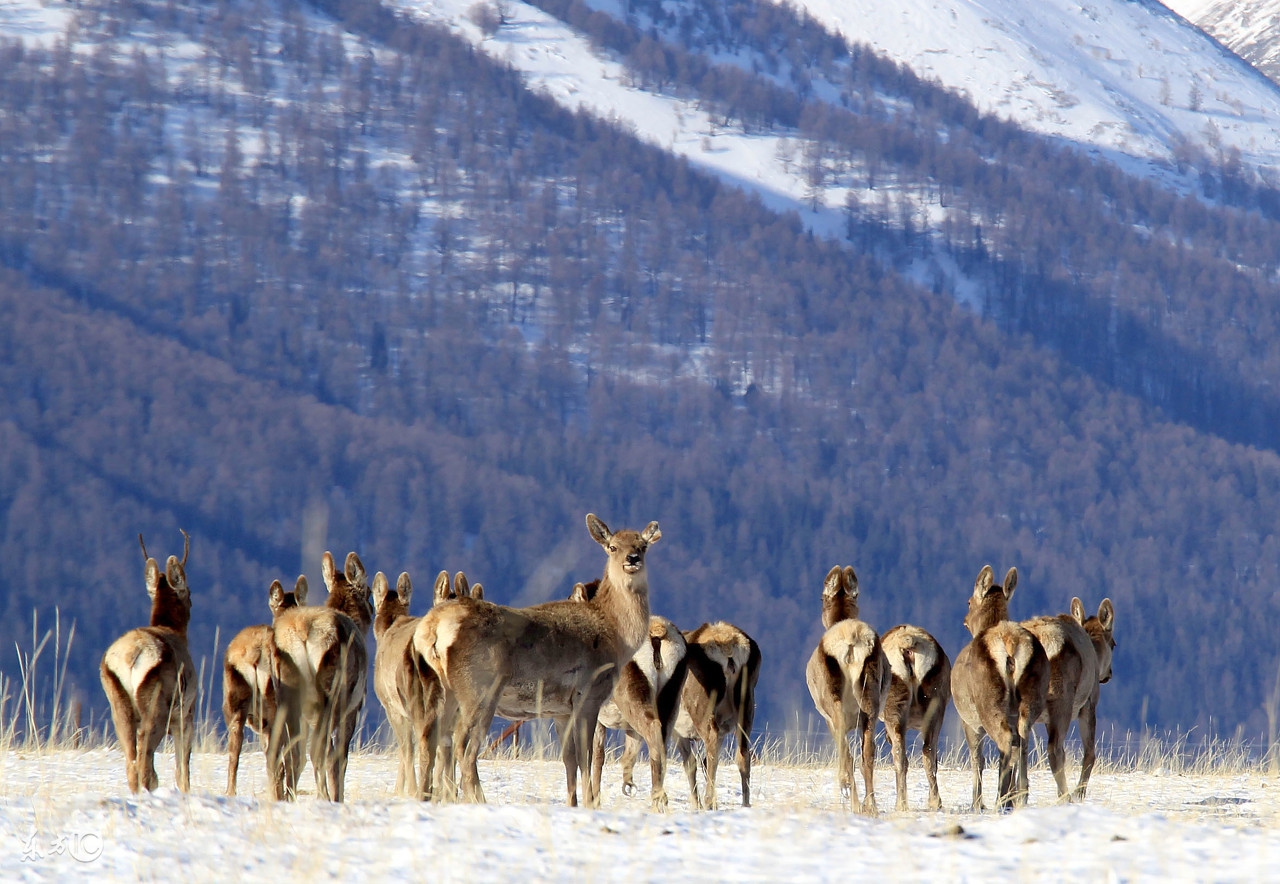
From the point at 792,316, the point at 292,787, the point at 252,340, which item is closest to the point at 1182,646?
the point at 792,316

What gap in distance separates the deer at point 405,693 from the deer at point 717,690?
2.06 metres

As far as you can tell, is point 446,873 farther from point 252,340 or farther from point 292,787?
point 252,340

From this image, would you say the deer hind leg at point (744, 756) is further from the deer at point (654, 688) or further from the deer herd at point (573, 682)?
the deer at point (654, 688)

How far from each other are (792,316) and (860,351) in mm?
12825

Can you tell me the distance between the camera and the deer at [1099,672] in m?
11.6

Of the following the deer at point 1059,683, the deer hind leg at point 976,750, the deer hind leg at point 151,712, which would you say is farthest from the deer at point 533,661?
the deer at point 1059,683

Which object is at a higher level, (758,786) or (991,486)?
(758,786)

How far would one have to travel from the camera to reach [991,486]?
164875 millimetres

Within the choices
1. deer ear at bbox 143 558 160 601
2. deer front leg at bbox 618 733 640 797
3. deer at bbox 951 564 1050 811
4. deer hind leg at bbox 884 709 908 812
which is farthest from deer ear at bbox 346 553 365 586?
deer at bbox 951 564 1050 811

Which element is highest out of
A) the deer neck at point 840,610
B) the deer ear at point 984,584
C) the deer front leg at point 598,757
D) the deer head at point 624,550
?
the deer head at point 624,550

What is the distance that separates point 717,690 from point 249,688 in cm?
336

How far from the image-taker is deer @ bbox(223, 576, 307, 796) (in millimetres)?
9891

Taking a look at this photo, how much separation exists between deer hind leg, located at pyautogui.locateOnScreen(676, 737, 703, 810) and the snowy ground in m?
2.88

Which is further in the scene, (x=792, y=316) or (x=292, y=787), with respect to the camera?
(x=792, y=316)
